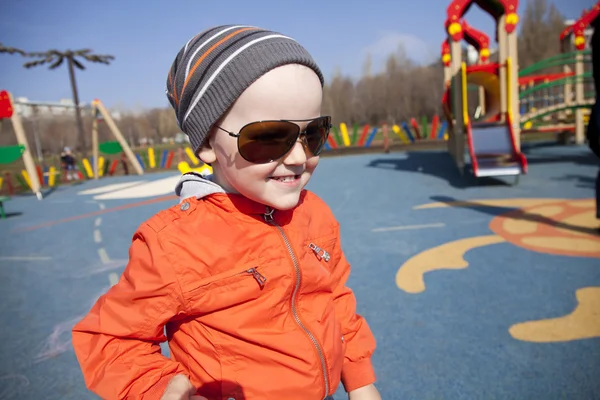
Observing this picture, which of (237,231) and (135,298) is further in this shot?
(237,231)

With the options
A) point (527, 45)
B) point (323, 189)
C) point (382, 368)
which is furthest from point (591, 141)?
point (527, 45)

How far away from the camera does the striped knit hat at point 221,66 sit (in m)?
1.10

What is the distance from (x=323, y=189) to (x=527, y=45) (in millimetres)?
34127

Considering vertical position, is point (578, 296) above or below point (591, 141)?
below

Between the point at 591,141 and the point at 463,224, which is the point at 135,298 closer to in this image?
the point at 591,141

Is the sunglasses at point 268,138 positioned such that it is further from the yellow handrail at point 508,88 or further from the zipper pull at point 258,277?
the yellow handrail at point 508,88

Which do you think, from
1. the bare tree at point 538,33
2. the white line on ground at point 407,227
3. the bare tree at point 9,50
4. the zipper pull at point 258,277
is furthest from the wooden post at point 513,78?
the bare tree at point 538,33

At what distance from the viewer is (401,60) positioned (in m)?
42.0

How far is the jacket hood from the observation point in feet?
4.18

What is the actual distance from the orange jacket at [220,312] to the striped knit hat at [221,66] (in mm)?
265

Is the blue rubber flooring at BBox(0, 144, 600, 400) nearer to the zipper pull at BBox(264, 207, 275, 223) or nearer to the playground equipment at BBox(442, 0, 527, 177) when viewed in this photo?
the playground equipment at BBox(442, 0, 527, 177)

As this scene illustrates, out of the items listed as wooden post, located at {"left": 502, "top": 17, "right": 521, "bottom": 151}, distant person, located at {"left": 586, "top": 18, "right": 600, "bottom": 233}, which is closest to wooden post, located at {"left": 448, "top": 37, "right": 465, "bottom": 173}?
wooden post, located at {"left": 502, "top": 17, "right": 521, "bottom": 151}

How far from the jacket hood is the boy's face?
0.18 feet

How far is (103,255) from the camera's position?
514cm
